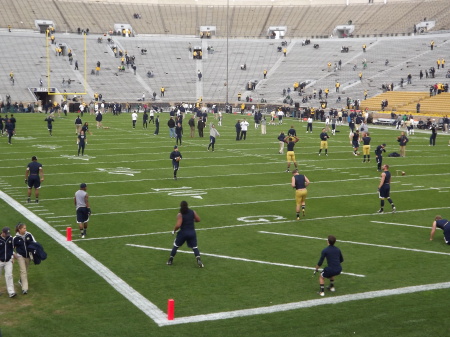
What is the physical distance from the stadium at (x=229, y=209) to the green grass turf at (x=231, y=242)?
5 centimetres

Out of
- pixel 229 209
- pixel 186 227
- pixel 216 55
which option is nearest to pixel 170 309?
pixel 186 227

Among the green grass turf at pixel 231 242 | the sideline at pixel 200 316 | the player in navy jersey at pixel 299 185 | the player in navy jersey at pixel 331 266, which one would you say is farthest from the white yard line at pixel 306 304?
the player in navy jersey at pixel 299 185

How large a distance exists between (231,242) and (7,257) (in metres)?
5.45

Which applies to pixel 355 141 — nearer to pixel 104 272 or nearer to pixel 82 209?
pixel 82 209

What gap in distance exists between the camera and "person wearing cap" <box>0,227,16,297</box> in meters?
12.4

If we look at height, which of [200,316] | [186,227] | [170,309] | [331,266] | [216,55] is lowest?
[200,316]

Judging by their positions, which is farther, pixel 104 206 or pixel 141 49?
pixel 141 49

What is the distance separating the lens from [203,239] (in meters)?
16.6

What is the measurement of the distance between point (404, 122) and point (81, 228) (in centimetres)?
3666

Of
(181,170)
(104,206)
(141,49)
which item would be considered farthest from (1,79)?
(104,206)

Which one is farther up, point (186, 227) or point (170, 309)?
point (186, 227)

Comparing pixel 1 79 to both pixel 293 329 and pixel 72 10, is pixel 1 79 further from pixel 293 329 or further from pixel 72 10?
pixel 293 329

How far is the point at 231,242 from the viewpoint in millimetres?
16312

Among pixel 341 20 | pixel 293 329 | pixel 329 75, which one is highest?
pixel 341 20
